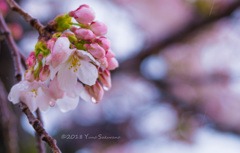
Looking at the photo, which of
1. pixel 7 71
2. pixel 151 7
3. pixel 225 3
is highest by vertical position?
pixel 151 7

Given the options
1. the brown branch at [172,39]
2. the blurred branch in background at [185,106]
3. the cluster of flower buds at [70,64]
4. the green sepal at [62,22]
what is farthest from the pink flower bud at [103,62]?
the blurred branch in background at [185,106]

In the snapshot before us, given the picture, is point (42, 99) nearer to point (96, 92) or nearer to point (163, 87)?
point (96, 92)

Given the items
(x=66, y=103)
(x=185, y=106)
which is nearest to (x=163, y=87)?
(x=185, y=106)

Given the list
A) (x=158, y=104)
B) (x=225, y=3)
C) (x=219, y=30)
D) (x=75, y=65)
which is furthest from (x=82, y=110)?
(x=75, y=65)

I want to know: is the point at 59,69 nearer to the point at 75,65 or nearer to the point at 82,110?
the point at 75,65

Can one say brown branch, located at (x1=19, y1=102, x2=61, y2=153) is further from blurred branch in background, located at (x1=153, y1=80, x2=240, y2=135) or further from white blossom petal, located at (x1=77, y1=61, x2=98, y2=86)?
blurred branch in background, located at (x1=153, y1=80, x2=240, y2=135)

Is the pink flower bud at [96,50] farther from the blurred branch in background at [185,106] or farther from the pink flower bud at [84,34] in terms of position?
the blurred branch in background at [185,106]
